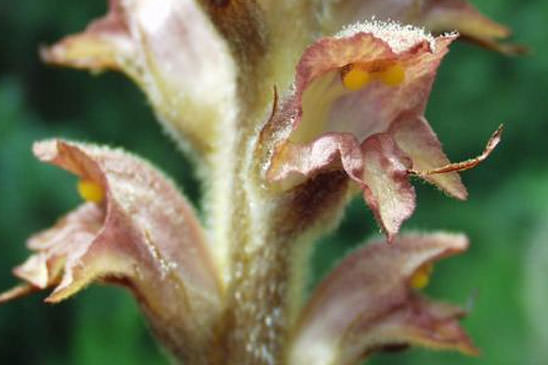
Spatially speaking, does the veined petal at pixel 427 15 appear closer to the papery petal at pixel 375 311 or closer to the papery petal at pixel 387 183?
the papery petal at pixel 387 183

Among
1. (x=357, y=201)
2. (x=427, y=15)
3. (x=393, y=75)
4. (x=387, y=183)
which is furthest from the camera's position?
(x=357, y=201)

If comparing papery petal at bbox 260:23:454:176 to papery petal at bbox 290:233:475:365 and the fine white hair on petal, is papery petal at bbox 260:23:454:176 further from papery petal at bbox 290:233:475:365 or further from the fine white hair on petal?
papery petal at bbox 290:233:475:365

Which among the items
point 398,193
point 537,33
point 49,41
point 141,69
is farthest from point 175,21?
point 537,33

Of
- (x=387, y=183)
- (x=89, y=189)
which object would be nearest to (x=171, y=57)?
(x=89, y=189)

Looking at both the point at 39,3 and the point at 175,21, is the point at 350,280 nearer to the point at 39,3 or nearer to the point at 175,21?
the point at 175,21

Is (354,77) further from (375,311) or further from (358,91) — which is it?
(375,311)

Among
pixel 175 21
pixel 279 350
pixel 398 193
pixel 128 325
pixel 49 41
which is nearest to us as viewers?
pixel 398 193
